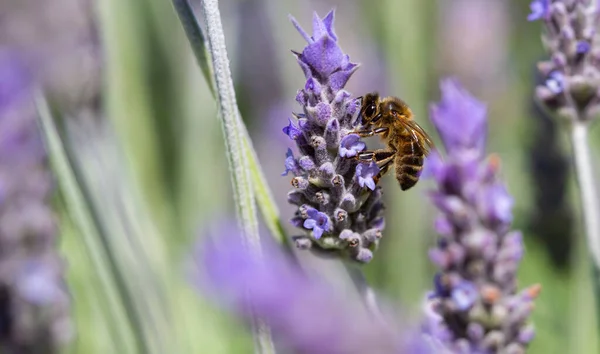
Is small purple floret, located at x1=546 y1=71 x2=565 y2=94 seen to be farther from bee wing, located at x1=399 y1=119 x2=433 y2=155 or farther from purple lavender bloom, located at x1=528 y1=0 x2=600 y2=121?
bee wing, located at x1=399 y1=119 x2=433 y2=155

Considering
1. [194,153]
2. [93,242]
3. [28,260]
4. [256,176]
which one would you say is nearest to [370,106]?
[256,176]

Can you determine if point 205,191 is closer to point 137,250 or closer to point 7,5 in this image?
point 137,250

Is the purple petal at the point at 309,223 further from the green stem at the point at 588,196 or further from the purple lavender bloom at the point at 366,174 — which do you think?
the green stem at the point at 588,196

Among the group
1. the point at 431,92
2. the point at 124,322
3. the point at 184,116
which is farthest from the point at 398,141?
the point at 431,92

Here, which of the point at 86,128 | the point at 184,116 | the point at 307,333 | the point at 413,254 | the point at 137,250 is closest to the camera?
the point at 307,333

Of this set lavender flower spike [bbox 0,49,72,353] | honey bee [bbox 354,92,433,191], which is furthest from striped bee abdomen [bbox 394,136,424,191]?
lavender flower spike [bbox 0,49,72,353]

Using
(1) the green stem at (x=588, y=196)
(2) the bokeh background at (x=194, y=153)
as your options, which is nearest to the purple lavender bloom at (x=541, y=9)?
(1) the green stem at (x=588, y=196)
